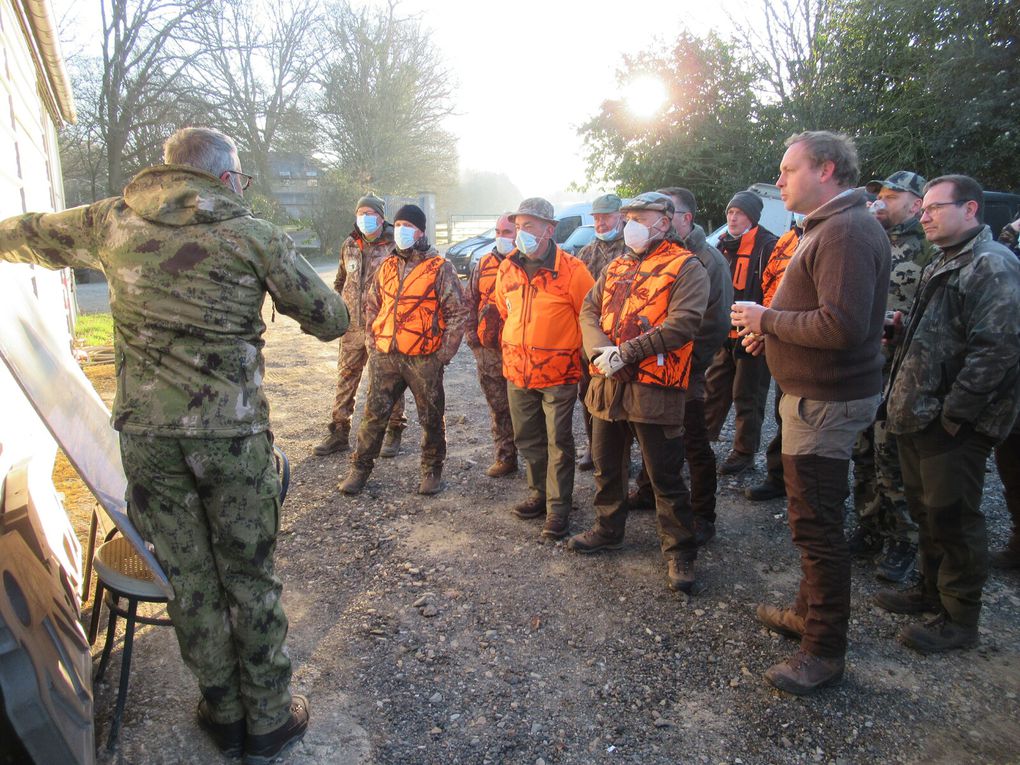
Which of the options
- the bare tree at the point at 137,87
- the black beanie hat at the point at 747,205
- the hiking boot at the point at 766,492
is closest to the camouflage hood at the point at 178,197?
the hiking boot at the point at 766,492

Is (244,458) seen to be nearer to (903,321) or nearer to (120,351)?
(120,351)

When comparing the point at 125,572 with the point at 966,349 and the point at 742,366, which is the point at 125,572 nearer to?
the point at 966,349

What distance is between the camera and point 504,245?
5.10m

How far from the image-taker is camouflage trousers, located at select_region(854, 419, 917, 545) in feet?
11.4

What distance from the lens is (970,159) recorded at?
11617 mm

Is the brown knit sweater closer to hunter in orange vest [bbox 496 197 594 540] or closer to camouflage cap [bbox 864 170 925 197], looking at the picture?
hunter in orange vest [bbox 496 197 594 540]

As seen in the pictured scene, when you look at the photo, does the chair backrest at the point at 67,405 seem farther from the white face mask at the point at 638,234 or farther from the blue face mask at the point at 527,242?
the white face mask at the point at 638,234

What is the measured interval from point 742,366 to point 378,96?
1118 inches

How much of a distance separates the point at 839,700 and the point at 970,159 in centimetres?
1247

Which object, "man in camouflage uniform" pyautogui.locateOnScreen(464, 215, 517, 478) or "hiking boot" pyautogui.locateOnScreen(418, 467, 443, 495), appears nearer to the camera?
"hiking boot" pyautogui.locateOnScreen(418, 467, 443, 495)

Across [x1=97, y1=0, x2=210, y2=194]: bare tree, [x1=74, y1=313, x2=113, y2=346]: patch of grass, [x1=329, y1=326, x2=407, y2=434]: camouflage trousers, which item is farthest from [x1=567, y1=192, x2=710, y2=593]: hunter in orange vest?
[x1=97, y1=0, x2=210, y2=194]: bare tree

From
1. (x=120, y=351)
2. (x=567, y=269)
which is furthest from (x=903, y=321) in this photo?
(x=120, y=351)

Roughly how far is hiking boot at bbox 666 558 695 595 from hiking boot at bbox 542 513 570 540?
0.73 meters

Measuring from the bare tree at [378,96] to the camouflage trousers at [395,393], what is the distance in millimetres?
24774
